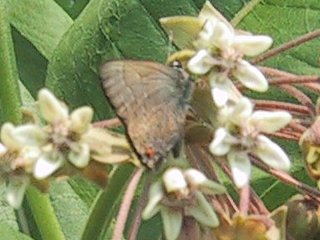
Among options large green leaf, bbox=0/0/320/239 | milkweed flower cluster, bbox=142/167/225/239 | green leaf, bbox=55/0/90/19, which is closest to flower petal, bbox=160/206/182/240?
milkweed flower cluster, bbox=142/167/225/239

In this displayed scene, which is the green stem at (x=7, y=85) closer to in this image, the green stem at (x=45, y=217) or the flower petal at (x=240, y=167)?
the green stem at (x=45, y=217)

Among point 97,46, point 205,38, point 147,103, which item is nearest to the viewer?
point 147,103

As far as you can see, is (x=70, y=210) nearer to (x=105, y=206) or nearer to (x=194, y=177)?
(x=105, y=206)

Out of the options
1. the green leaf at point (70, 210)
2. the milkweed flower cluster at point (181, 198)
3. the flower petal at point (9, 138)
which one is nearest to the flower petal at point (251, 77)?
the milkweed flower cluster at point (181, 198)

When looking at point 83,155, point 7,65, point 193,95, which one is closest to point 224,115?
point 193,95

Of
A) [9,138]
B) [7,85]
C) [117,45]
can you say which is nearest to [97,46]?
[117,45]

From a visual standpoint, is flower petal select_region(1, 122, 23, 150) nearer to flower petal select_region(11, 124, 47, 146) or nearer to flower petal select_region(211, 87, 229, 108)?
flower petal select_region(11, 124, 47, 146)
